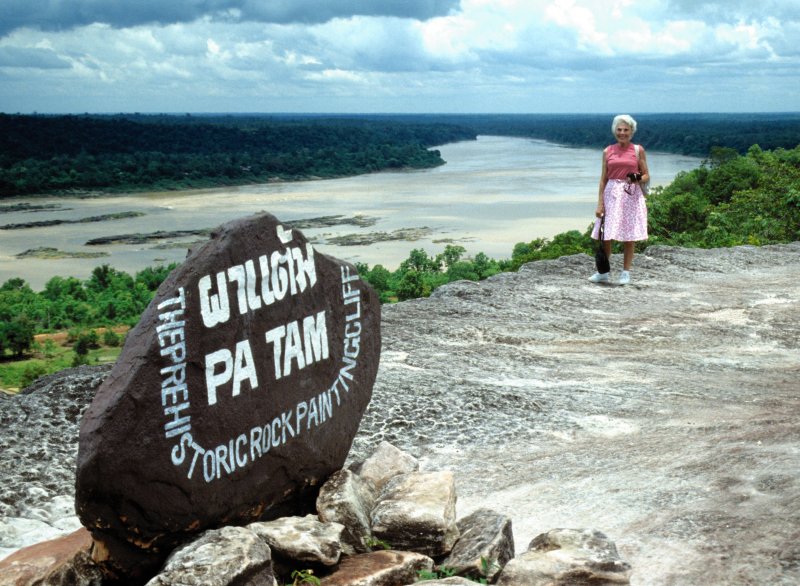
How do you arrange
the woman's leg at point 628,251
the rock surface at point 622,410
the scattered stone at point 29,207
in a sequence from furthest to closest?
the scattered stone at point 29,207
the woman's leg at point 628,251
the rock surface at point 622,410

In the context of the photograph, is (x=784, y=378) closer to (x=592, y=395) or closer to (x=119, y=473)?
(x=592, y=395)

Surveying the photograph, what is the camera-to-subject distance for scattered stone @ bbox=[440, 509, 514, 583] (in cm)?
468

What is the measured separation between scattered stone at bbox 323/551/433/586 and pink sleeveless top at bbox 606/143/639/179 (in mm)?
7729

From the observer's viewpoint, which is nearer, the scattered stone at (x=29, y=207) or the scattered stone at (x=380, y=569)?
the scattered stone at (x=380, y=569)

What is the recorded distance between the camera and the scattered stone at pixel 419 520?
4883mm

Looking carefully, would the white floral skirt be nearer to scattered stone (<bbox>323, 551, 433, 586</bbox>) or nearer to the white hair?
the white hair

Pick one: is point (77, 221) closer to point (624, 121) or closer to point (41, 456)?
point (624, 121)

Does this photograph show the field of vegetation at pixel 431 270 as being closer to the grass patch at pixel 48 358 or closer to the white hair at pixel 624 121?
the grass patch at pixel 48 358

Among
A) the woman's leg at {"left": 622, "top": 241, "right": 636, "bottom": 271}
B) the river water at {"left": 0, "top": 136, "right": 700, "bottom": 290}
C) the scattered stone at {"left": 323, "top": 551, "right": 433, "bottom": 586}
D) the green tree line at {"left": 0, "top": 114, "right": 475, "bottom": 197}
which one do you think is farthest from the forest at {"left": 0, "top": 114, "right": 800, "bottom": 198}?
the scattered stone at {"left": 323, "top": 551, "right": 433, "bottom": 586}

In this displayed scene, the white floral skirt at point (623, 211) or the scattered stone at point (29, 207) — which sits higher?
the white floral skirt at point (623, 211)

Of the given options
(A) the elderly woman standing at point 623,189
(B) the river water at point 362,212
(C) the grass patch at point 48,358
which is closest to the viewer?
(A) the elderly woman standing at point 623,189

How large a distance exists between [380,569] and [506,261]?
22382mm

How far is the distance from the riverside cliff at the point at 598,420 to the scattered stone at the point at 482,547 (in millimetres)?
483

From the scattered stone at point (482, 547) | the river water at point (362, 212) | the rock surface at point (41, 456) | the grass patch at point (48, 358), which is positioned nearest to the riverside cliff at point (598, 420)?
the rock surface at point (41, 456)
